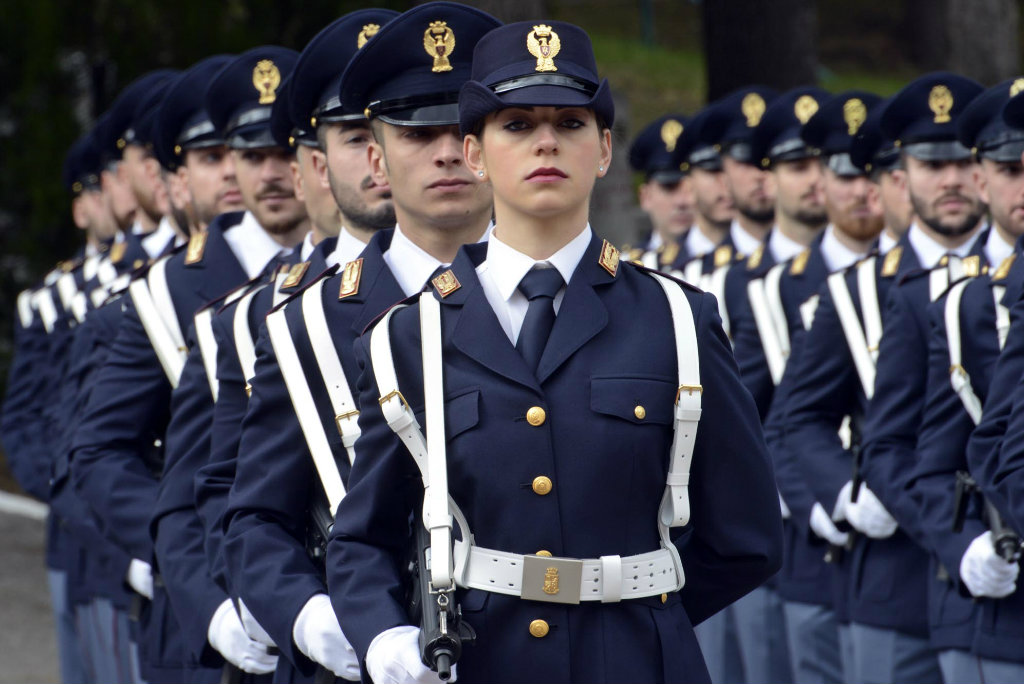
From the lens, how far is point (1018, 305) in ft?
14.9

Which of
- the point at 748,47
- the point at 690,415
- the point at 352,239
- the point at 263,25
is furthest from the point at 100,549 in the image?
the point at 748,47

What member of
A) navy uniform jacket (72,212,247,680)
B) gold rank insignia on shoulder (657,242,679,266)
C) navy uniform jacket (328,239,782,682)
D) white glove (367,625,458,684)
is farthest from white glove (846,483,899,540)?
gold rank insignia on shoulder (657,242,679,266)

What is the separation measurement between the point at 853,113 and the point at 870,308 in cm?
166

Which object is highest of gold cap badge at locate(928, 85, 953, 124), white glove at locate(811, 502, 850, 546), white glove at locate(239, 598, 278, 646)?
gold cap badge at locate(928, 85, 953, 124)

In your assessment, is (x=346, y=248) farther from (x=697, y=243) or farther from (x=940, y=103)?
(x=697, y=243)

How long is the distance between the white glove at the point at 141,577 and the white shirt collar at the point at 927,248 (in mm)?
2806

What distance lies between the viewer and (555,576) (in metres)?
3.34

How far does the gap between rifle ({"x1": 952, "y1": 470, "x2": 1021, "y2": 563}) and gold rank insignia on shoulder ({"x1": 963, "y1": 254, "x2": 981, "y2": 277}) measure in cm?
59

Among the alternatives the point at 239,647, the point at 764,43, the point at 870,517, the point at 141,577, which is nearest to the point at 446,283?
the point at 239,647

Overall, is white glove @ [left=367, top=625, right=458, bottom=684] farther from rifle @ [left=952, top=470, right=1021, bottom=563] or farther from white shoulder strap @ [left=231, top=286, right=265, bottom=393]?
rifle @ [left=952, top=470, right=1021, bottom=563]

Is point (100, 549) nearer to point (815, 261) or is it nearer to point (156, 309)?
point (156, 309)

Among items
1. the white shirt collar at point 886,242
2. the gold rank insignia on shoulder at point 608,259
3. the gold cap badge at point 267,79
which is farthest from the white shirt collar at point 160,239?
the gold rank insignia on shoulder at point 608,259

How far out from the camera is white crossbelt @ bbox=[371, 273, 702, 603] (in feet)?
11.0

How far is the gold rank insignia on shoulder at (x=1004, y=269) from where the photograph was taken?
490 cm
